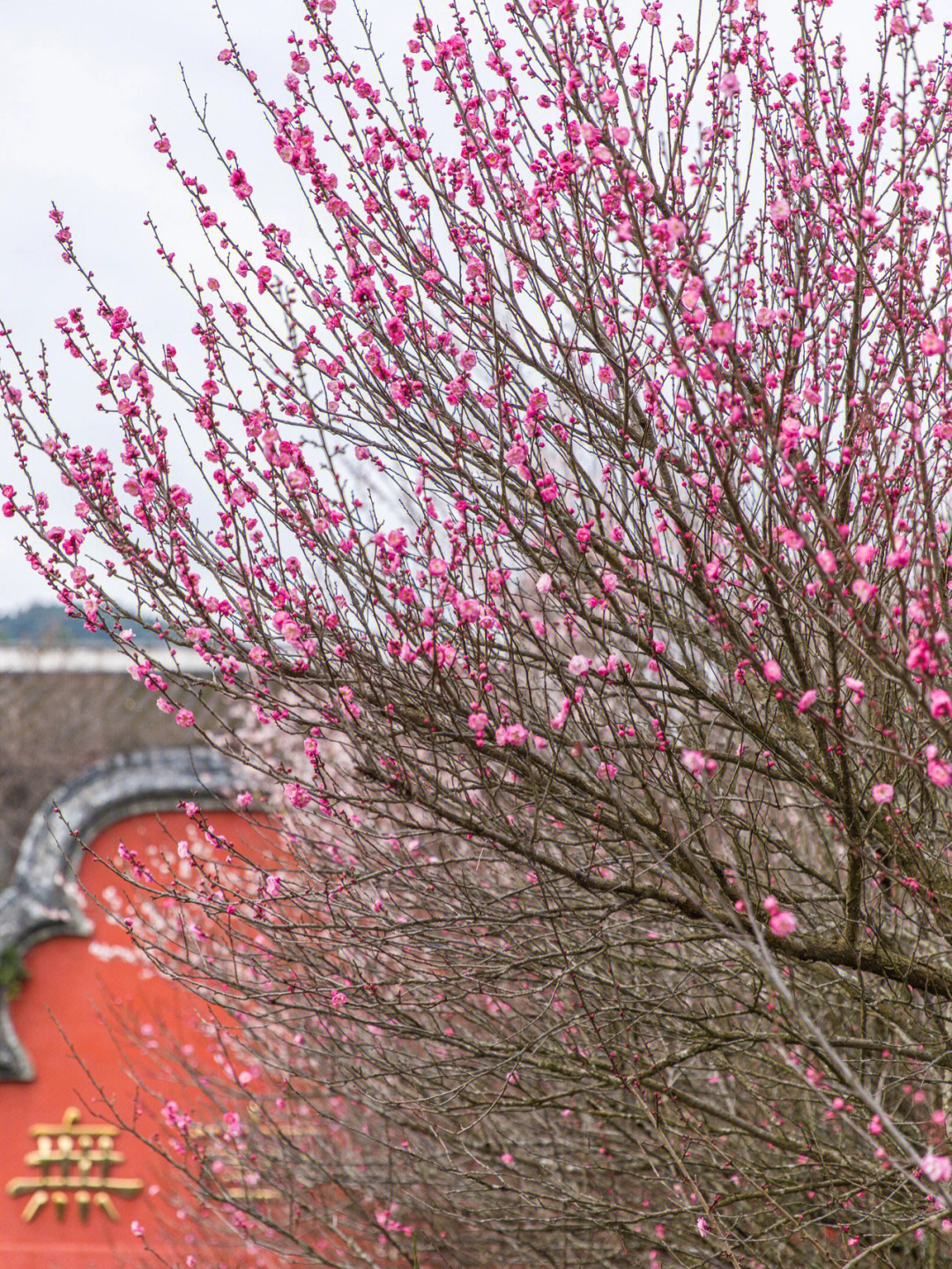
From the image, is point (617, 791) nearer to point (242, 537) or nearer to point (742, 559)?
point (742, 559)

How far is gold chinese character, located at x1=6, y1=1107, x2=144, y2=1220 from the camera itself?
8469 mm

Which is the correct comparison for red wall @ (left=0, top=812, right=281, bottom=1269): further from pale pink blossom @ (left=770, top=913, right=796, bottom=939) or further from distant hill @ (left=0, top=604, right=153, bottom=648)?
distant hill @ (left=0, top=604, right=153, bottom=648)

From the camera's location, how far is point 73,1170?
854 centimetres

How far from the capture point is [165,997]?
30.2ft

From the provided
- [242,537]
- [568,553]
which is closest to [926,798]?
[568,553]

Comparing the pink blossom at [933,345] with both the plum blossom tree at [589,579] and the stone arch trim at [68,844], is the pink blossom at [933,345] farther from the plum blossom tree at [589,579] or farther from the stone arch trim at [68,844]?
the stone arch trim at [68,844]

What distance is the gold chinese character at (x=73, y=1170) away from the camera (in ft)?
27.8

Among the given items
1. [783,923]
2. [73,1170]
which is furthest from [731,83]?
[73,1170]

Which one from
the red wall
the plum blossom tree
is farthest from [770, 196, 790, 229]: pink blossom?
the red wall

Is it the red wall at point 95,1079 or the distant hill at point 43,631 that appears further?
the distant hill at point 43,631

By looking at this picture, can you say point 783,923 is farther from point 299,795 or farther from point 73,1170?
point 73,1170

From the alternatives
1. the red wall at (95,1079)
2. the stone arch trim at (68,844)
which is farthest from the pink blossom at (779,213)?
the stone arch trim at (68,844)

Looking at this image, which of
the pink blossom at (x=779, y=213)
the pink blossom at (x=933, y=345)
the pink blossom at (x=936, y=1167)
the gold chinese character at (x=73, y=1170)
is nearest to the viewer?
the pink blossom at (x=936, y=1167)

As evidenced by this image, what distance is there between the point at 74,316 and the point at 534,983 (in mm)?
3393
